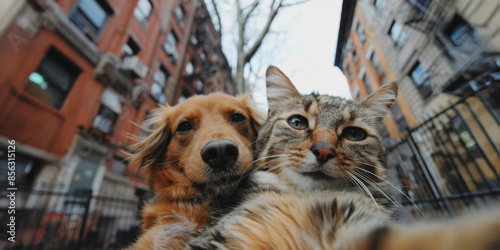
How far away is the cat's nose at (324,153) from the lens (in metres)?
1.47

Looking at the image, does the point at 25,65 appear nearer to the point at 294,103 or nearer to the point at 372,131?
the point at 294,103

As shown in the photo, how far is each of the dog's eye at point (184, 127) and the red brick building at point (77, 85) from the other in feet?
8.91

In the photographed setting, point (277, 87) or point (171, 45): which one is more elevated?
point (171, 45)

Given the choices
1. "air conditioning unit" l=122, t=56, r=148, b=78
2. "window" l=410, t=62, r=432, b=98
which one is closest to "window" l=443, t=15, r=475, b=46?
"window" l=410, t=62, r=432, b=98

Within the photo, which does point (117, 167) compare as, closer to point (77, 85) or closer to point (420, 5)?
point (77, 85)

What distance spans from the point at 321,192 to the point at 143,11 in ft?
51.9

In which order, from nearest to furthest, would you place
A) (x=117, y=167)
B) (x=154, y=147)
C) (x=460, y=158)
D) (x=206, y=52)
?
(x=154, y=147) < (x=460, y=158) < (x=117, y=167) < (x=206, y=52)

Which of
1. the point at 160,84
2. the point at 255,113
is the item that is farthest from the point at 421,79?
the point at 160,84

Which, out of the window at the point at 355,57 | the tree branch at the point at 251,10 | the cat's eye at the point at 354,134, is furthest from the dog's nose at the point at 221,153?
the window at the point at 355,57

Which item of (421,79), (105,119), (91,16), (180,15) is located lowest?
(105,119)

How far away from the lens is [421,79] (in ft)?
35.6

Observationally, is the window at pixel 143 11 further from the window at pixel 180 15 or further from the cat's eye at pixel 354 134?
the cat's eye at pixel 354 134

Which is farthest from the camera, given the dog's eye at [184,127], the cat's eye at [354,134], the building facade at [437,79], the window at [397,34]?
the window at [397,34]

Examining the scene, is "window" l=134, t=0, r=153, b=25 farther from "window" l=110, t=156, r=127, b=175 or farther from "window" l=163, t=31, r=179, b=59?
"window" l=110, t=156, r=127, b=175
